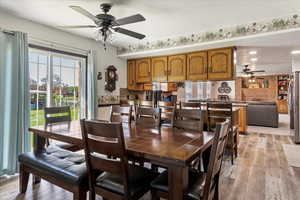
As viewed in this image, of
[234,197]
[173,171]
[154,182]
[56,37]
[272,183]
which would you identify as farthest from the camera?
[56,37]

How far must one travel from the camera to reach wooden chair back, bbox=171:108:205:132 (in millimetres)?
2109

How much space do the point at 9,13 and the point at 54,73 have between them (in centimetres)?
113

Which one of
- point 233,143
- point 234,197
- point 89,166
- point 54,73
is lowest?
point 234,197

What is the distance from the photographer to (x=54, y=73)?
138 inches

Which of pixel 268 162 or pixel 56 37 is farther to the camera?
pixel 56 37

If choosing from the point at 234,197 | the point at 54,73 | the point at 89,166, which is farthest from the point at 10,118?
the point at 234,197

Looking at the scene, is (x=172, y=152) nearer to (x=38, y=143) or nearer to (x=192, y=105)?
(x=38, y=143)

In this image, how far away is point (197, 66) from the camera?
13.7 feet

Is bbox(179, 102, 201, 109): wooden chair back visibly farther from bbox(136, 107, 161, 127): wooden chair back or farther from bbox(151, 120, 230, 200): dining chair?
bbox(151, 120, 230, 200): dining chair

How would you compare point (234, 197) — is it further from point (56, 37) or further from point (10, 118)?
point (56, 37)

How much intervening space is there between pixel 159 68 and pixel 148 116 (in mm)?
2411

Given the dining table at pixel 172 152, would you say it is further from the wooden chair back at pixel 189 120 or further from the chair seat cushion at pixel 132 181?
the wooden chair back at pixel 189 120

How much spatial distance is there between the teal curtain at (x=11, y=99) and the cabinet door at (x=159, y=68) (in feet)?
9.44

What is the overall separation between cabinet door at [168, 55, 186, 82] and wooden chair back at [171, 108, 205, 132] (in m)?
2.15
